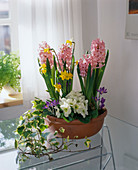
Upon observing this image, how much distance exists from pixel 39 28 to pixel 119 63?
69cm

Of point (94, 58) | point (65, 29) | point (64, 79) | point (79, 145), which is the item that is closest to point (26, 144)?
point (79, 145)

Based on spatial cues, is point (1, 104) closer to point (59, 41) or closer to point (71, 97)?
point (59, 41)

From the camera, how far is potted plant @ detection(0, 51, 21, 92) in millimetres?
2293

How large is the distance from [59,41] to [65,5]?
0.96ft

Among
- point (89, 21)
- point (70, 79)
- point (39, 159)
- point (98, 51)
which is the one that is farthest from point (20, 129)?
point (89, 21)

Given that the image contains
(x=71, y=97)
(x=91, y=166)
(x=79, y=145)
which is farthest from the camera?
(x=71, y=97)

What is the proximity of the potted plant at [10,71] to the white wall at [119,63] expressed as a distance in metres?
0.75

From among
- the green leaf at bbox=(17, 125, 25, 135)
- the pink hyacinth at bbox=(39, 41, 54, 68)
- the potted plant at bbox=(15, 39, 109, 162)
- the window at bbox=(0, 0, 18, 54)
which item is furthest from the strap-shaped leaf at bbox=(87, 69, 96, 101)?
the window at bbox=(0, 0, 18, 54)

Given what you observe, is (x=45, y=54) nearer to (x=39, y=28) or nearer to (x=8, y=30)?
(x=39, y=28)

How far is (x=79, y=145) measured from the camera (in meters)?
1.28

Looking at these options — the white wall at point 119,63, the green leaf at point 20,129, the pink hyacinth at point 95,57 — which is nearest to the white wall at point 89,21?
the white wall at point 119,63

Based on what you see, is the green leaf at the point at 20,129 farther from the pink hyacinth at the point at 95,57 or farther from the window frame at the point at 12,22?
the window frame at the point at 12,22

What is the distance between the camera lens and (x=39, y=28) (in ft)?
7.23

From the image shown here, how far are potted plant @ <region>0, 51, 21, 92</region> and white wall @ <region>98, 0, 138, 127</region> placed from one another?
0.75 metres
